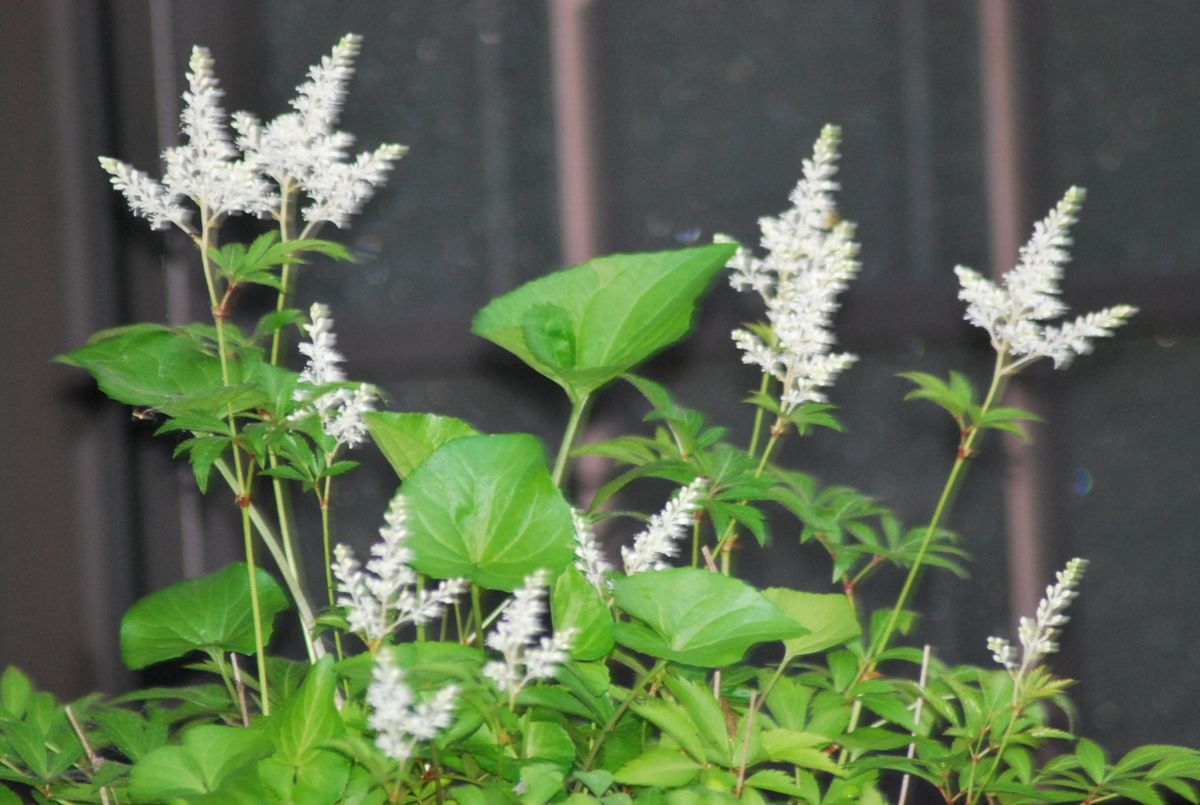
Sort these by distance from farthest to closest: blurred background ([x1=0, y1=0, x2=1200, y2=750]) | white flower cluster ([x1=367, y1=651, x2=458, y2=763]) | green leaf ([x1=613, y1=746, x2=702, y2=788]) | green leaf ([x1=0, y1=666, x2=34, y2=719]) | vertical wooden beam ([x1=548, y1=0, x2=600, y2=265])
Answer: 1. vertical wooden beam ([x1=548, y1=0, x2=600, y2=265])
2. blurred background ([x1=0, y1=0, x2=1200, y2=750])
3. green leaf ([x1=0, y1=666, x2=34, y2=719])
4. green leaf ([x1=613, y1=746, x2=702, y2=788])
5. white flower cluster ([x1=367, y1=651, x2=458, y2=763])

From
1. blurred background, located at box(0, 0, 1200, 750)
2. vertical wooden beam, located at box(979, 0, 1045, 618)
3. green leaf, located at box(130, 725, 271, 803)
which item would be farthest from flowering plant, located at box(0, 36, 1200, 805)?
vertical wooden beam, located at box(979, 0, 1045, 618)

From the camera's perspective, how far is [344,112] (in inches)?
41.5

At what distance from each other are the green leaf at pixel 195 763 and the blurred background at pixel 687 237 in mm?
550

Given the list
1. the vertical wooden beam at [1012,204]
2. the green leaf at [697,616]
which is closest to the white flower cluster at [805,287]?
the green leaf at [697,616]

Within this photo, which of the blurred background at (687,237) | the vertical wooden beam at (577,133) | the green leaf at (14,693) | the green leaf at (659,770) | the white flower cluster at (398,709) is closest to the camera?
the white flower cluster at (398,709)

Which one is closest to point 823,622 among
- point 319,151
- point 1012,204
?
point 319,151

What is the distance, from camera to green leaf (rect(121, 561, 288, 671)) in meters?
0.61

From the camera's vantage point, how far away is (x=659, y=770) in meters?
0.50

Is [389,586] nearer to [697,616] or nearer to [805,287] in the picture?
[697,616]

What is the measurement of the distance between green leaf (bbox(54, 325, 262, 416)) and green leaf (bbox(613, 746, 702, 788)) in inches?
9.0

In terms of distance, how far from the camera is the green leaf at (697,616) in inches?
18.8

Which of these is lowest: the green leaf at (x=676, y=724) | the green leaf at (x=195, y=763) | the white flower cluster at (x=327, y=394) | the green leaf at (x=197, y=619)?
the green leaf at (x=676, y=724)

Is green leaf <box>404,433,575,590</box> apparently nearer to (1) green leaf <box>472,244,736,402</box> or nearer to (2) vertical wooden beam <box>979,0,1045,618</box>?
(1) green leaf <box>472,244,736,402</box>

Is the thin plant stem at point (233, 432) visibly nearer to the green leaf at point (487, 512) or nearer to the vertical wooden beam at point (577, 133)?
the green leaf at point (487, 512)
